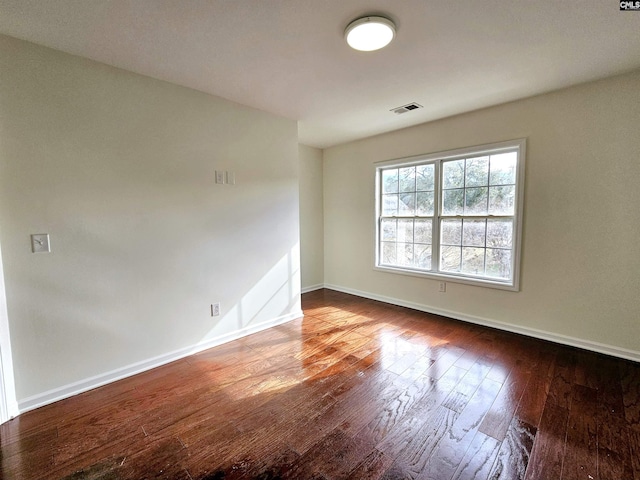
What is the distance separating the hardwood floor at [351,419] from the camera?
4.79ft

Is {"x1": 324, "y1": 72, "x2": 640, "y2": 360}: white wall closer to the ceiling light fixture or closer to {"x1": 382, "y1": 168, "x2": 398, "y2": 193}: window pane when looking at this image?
{"x1": 382, "y1": 168, "x2": 398, "y2": 193}: window pane

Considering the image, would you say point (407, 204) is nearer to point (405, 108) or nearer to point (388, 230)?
point (388, 230)

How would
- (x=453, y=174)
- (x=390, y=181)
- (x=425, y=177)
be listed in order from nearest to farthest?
(x=453, y=174), (x=425, y=177), (x=390, y=181)

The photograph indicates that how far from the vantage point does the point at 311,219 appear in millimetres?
4863

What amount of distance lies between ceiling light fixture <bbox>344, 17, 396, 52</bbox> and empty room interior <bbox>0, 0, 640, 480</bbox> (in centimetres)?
2

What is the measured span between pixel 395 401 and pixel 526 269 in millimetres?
2110

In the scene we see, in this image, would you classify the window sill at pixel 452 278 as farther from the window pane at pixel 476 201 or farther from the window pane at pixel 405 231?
the window pane at pixel 476 201

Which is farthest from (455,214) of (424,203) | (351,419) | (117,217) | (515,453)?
(117,217)

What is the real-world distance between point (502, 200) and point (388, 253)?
164 centimetres

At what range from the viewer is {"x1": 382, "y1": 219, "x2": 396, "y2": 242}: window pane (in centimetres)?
419

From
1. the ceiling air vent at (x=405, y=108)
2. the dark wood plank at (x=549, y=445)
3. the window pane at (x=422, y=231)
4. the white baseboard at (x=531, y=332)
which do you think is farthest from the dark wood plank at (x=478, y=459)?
the ceiling air vent at (x=405, y=108)

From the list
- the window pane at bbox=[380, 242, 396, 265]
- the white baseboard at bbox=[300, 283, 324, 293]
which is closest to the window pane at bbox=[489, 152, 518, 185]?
the window pane at bbox=[380, 242, 396, 265]

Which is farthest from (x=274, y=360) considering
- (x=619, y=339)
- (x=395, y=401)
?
(x=619, y=339)

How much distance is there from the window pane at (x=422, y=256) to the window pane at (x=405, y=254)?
7cm
